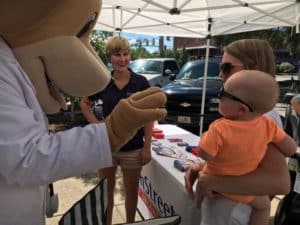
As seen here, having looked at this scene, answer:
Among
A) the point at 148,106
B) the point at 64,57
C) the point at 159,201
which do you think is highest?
the point at 64,57

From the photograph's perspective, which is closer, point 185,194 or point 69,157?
point 69,157

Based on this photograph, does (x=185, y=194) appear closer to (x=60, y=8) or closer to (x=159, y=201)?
(x=159, y=201)

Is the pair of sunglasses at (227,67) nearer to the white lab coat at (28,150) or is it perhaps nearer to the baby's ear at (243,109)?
the baby's ear at (243,109)

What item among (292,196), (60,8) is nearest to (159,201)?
(292,196)

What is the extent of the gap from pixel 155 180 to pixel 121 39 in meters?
1.20

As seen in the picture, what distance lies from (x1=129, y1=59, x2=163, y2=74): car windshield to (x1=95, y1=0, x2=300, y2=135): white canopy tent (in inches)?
133

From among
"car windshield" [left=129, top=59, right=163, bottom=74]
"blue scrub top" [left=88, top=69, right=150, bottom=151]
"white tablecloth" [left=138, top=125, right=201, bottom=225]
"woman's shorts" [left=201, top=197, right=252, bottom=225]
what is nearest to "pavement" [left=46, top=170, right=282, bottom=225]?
"white tablecloth" [left=138, top=125, right=201, bottom=225]

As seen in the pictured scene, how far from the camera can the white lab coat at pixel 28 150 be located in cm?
98

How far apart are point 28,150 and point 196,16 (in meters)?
4.64

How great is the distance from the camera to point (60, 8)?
116cm

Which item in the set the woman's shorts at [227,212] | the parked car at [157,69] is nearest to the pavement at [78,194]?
the woman's shorts at [227,212]

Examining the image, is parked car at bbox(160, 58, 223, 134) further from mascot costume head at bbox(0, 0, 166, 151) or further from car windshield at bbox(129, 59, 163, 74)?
mascot costume head at bbox(0, 0, 166, 151)

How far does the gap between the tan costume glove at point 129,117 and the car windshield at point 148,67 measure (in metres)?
8.68

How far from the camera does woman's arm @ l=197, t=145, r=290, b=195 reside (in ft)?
4.72
